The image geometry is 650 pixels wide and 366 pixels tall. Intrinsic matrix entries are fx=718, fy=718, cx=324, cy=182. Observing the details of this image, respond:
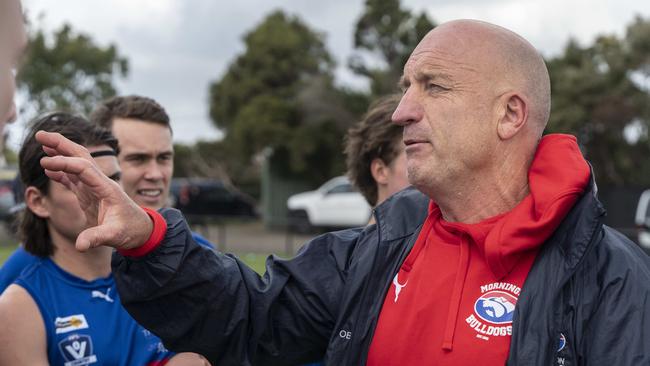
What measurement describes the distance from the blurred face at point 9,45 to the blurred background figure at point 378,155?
2868mm

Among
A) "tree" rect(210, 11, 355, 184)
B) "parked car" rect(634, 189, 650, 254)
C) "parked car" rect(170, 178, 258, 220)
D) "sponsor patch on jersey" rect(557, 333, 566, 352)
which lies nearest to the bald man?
"sponsor patch on jersey" rect(557, 333, 566, 352)

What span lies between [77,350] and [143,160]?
1363mm

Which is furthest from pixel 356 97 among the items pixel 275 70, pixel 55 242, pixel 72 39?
pixel 55 242

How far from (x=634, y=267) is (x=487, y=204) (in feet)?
1.62

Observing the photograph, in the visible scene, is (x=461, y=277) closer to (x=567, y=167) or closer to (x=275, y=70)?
(x=567, y=167)

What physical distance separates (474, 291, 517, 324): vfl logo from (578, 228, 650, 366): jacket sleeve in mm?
216

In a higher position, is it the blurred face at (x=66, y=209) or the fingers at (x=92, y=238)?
the fingers at (x=92, y=238)

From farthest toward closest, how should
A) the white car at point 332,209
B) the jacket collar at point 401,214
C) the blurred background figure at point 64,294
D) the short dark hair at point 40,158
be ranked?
the white car at point 332,209 → the short dark hair at point 40,158 → the blurred background figure at point 64,294 → the jacket collar at point 401,214

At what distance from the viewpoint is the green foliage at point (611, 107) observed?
21.9 m

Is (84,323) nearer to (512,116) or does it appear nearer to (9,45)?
(512,116)

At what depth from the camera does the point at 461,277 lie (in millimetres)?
2219

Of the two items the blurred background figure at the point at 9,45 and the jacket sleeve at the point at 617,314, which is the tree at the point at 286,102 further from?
the blurred background figure at the point at 9,45

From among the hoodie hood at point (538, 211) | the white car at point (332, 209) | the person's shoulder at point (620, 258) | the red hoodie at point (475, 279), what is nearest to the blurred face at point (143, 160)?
the red hoodie at point (475, 279)

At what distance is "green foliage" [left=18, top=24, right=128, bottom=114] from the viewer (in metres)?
26.8
